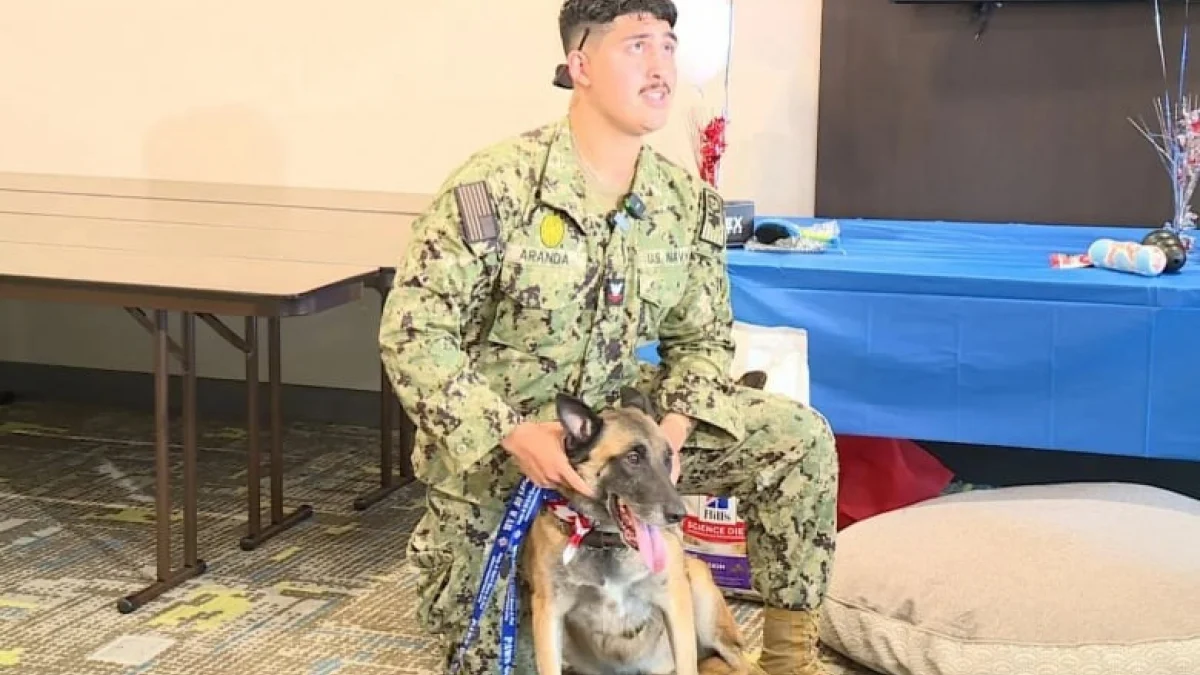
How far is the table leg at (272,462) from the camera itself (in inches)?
127

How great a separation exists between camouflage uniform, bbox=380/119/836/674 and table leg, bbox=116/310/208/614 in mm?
819

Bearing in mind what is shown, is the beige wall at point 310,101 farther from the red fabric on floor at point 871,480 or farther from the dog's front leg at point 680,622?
the dog's front leg at point 680,622

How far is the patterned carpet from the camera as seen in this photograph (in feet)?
8.60

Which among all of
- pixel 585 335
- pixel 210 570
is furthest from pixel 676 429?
pixel 210 570

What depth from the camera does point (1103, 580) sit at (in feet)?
8.05

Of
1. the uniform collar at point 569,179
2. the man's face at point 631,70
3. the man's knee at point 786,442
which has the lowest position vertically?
the man's knee at point 786,442

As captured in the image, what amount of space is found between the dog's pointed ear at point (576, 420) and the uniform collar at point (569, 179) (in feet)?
1.07

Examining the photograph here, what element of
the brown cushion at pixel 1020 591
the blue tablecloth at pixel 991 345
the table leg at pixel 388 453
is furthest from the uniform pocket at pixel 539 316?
the table leg at pixel 388 453

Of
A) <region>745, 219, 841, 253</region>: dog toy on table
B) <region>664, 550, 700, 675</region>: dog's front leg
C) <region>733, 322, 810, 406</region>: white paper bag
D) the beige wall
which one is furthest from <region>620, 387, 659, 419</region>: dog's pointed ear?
the beige wall

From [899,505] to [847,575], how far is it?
2.12 feet

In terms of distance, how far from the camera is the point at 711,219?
227 cm

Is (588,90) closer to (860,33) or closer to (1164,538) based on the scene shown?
(1164,538)

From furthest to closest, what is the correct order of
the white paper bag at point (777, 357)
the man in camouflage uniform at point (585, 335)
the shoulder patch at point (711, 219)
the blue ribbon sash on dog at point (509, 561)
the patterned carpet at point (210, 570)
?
the white paper bag at point (777, 357) < the patterned carpet at point (210, 570) < the shoulder patch at point (711, 219) < the blue ribbon sash on dog at point (509, 561) < the man in camouflage uniform at point (585, 335)

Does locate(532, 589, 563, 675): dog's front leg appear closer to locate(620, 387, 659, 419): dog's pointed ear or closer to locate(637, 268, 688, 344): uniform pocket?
→ locate(620, 387, 659, 419): dog's pointed ear
